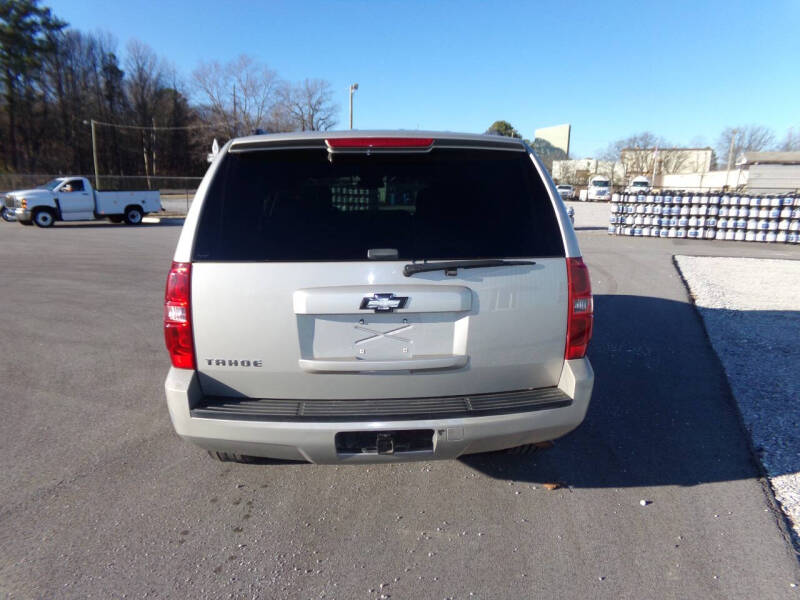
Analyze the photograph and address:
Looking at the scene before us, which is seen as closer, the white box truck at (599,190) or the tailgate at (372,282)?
the tailgate at (372,282)

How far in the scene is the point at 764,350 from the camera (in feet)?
18.4

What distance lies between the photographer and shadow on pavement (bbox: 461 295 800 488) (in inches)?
128

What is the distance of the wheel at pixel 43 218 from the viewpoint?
20719mm

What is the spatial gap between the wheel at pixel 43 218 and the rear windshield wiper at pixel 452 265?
2402 centimetres

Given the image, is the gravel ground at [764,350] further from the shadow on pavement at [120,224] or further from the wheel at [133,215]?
the wheel at [133,215]

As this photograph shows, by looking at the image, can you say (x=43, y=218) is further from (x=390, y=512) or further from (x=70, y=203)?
(x=390, y=512)

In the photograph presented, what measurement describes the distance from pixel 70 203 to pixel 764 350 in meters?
24.5

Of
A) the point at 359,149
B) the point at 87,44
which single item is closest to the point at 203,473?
the point at 359,149

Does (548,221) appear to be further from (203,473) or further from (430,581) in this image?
(203,473)

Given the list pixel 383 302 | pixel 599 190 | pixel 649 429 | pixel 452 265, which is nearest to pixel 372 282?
pixel 383 302

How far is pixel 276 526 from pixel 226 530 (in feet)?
0.87

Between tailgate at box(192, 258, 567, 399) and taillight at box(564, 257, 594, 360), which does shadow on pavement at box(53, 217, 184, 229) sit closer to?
tailgate at box(192, 258, 567, 399)

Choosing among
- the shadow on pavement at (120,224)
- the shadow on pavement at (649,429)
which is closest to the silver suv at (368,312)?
the shadow on pavement at (649,429)

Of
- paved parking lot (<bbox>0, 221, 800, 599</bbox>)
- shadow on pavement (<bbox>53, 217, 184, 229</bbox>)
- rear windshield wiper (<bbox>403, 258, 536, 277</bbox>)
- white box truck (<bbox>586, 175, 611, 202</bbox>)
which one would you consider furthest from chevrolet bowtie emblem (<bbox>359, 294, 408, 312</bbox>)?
white box truck (<bbox>586, 175, 611, 202</bbox>)
